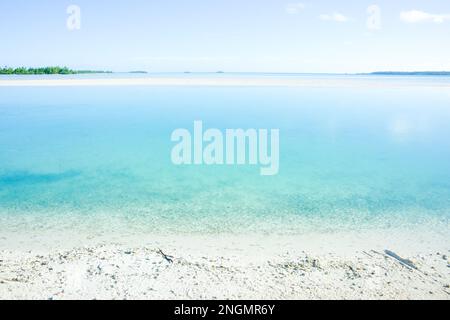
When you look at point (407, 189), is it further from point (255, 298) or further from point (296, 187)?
point (255, 298)

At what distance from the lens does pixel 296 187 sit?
28.5 ft

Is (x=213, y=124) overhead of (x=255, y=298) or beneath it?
overhead

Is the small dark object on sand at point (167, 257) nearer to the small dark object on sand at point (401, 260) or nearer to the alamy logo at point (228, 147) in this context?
the small dark object on sand at point (401, 260)

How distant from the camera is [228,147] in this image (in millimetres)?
13234

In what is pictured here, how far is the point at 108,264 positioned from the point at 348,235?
4.02 m

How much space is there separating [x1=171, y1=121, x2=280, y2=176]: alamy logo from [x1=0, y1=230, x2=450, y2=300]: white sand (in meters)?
4.28

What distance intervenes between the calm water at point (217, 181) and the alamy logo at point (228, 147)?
1.34 feet

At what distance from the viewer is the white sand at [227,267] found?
432 cm

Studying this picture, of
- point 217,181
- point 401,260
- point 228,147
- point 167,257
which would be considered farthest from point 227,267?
point 228,147

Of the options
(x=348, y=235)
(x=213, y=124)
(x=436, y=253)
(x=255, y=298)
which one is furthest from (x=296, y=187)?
(x=213, y=124)

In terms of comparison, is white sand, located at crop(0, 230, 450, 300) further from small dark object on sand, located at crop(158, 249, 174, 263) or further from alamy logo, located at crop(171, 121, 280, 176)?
alamy logo, located at crop(171, 121, 280, 176)

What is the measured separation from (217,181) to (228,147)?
171 inches

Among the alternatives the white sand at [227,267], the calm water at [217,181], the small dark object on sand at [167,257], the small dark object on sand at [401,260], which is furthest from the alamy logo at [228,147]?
the small dark object on sand at [167,257]

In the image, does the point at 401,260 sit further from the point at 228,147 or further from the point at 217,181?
the point at 228,147
